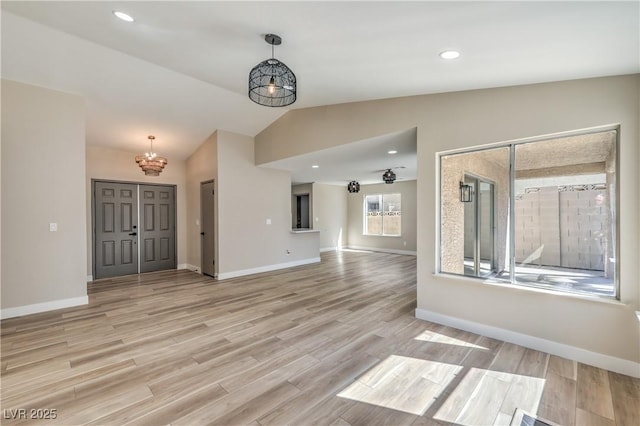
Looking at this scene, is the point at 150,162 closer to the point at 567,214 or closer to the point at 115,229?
the point at 115,229

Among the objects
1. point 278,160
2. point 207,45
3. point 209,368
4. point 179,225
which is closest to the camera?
point 209,368

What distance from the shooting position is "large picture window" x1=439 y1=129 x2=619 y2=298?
8.75 ft

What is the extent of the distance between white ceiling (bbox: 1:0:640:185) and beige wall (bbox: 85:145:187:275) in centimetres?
200

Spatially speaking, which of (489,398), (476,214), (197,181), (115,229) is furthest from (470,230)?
(115,229)

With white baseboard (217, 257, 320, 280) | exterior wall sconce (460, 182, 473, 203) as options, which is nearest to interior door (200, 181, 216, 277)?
white baseboard (217, 257, 320, 280)

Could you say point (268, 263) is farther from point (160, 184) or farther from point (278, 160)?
point (160, 184)

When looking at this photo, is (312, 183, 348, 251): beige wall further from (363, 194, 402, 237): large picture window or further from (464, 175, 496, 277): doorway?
(464, 175, 496, 277): doorway

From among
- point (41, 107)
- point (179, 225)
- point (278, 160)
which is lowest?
point (179, 225)

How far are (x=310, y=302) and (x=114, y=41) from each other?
166 inches

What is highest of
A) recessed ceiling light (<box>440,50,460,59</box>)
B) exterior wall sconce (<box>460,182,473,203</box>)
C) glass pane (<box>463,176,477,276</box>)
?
recessed ceiling light (<box>440,50,460,59</box>)

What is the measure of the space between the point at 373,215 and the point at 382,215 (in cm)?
41

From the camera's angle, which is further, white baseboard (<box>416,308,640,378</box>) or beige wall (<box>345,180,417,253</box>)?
beige wall (<box>345,180,417,253</box>)

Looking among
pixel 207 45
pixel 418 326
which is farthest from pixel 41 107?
pixel 418 326

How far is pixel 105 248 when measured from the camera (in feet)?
20.6
